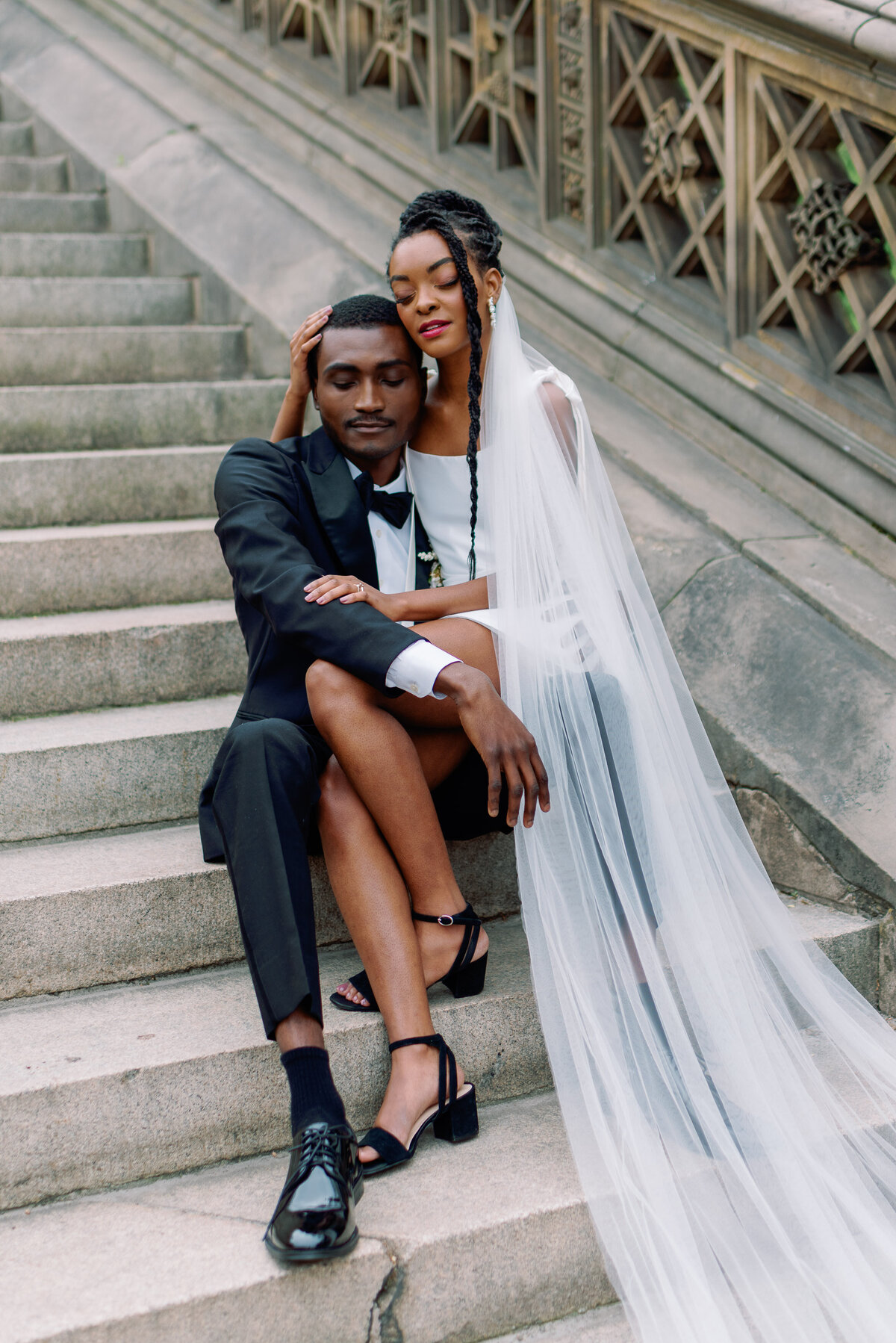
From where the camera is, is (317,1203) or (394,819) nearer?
(317,1203)

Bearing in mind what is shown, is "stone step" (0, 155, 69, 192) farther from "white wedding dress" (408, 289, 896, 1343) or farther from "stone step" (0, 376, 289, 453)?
"white wedding dress" (408, 289, 896, 1343)

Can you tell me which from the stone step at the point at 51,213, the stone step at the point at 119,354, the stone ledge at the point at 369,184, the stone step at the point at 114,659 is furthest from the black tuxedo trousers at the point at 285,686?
the stone step at the point at 51,213

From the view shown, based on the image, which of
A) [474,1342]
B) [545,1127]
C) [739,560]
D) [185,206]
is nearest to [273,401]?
[185,206]

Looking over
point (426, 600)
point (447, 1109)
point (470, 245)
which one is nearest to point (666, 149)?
point (470, 245)

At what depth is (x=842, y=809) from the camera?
8.83ft

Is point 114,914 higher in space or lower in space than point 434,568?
lower

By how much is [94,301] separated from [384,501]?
2323mm

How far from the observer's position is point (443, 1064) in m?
2.17

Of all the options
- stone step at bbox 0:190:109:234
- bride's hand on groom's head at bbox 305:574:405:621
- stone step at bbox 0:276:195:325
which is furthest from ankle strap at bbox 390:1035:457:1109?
stone step at bbox 0:190:109:234

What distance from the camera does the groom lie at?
199cm

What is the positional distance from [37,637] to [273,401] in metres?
1.42

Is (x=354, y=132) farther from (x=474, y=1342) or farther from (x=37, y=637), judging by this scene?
(x=474, y=1342)

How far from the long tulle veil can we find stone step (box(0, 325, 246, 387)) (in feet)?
6.55

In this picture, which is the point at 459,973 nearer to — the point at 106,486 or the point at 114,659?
the point at 114,659
